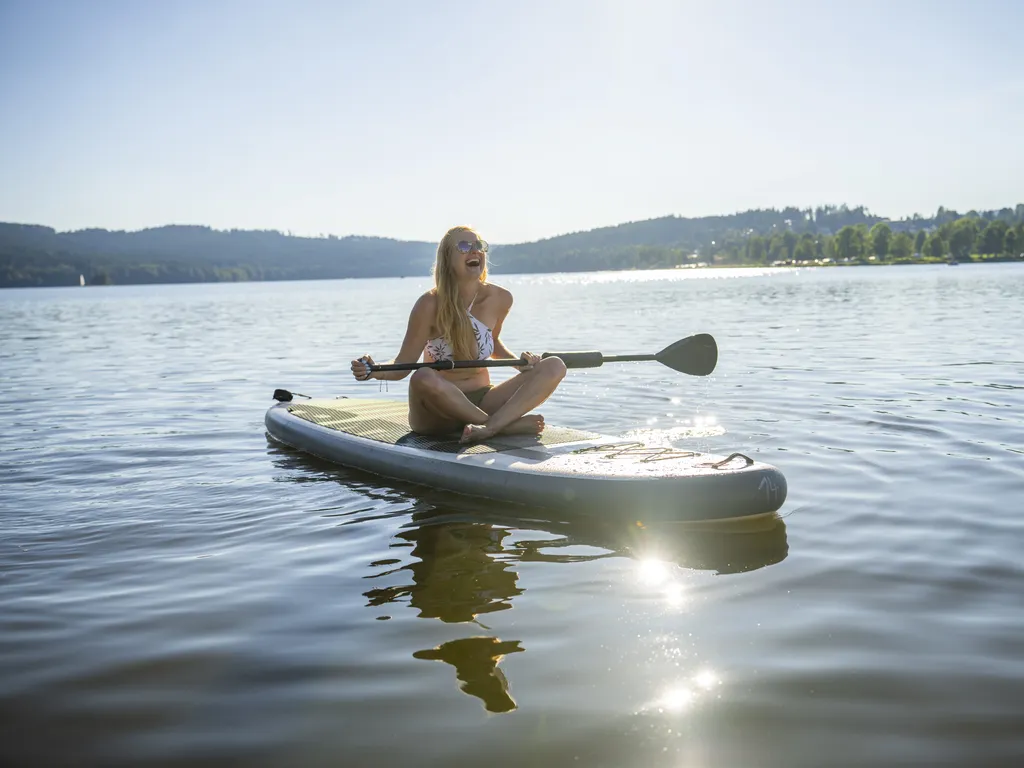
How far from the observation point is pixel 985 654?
11.7ft

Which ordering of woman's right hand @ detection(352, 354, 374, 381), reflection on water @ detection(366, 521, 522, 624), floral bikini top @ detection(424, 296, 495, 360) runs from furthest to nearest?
floral bikini top @ detection(424, 296, 495, 360) < woman's right hand @ detection(352, 354, 374, 381) < reflection on water @ detection(366, 521, 522, 624)

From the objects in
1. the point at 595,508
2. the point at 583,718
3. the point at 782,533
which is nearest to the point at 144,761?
the point at 583,718

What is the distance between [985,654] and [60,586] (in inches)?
174

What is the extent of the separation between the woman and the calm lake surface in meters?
0.73

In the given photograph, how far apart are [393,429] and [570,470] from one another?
2.23 meters

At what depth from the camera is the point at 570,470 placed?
5730mm

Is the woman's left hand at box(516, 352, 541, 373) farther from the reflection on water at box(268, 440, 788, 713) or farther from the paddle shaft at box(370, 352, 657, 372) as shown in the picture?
the reflection on water at box(268, 440, 788, 713)

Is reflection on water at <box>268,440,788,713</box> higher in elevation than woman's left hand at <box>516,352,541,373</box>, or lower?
lower

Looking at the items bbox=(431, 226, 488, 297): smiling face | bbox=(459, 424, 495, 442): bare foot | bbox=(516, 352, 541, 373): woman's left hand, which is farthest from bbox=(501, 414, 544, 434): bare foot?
bbox=(431, 226, 488, 297): smiling face

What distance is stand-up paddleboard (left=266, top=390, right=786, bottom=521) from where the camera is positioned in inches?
209

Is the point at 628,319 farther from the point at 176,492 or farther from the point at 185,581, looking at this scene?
the point at 185,581

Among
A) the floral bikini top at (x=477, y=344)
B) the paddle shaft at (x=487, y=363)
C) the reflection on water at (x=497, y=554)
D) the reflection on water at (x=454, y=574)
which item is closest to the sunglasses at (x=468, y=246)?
the floral bikini top at (x=477, y=344)

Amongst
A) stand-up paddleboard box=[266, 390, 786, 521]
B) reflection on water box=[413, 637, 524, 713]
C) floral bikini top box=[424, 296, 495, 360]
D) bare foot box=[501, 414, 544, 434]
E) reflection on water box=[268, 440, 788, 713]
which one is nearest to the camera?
reflection on water box=[413, 637, 524, 713]

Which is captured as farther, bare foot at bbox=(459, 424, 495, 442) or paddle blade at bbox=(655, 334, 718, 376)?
paddle blade at bbox=(655, 334, 718, 376)
